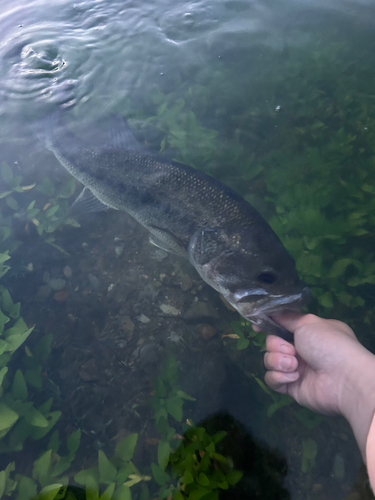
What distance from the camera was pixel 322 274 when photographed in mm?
3652

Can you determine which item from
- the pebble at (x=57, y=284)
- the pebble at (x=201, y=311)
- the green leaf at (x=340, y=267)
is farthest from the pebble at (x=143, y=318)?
the green leaf at (x=340, y=267)

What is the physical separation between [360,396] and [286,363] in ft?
1.86

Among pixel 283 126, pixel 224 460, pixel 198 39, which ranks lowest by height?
pixel 224 460

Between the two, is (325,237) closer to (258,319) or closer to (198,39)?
(258,319)

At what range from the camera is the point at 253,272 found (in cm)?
298

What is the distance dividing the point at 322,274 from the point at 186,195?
1.77m

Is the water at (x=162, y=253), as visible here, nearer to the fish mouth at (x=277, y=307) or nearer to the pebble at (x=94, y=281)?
the pebble at (x=94, y=281)

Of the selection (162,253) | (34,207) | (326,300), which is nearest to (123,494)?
(326,300)

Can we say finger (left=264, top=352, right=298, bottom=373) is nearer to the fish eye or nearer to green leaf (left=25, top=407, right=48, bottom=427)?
the fish eye

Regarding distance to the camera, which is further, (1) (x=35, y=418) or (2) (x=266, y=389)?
(2) (x=266, y=389)

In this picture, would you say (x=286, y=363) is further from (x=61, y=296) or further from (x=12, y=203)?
(x=12, y=203)

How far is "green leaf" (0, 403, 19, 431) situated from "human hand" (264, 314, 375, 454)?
84.0 inches

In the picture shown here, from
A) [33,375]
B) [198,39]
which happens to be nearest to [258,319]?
[33,375]

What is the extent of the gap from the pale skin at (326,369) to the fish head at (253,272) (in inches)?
7.1
